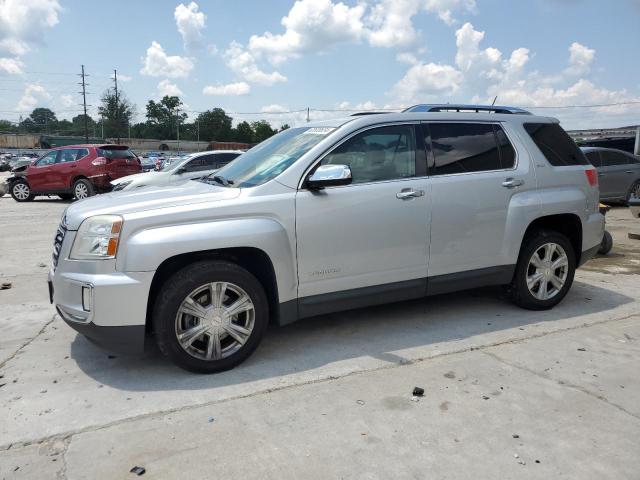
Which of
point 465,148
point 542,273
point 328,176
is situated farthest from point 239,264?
point 542,273

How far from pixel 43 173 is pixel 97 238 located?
15.2 m

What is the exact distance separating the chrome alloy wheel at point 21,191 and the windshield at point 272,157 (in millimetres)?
15267

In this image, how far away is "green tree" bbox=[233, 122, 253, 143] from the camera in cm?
12675

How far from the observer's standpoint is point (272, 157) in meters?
4.45

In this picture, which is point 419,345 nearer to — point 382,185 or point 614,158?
point 382,185

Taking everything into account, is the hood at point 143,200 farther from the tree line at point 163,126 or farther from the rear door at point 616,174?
the tree line at point 163,126

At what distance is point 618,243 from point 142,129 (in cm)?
13557

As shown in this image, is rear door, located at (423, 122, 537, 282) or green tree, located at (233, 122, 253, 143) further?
green tree, located at (233, 122, 253, 143)

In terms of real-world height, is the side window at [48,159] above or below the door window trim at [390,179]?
below

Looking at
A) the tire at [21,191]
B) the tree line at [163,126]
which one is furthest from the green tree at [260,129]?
the tire at [21,191]

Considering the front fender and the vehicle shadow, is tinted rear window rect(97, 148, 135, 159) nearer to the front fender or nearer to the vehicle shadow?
the vehicle shadow

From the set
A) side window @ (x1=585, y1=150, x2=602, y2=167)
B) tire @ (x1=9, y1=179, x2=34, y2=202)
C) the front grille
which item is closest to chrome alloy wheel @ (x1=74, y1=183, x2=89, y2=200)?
tire @ (x1=9, y1=179, x2=34, y2=202)

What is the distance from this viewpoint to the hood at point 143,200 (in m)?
3.63

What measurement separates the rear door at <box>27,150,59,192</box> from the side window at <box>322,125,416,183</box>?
15.1 meters
